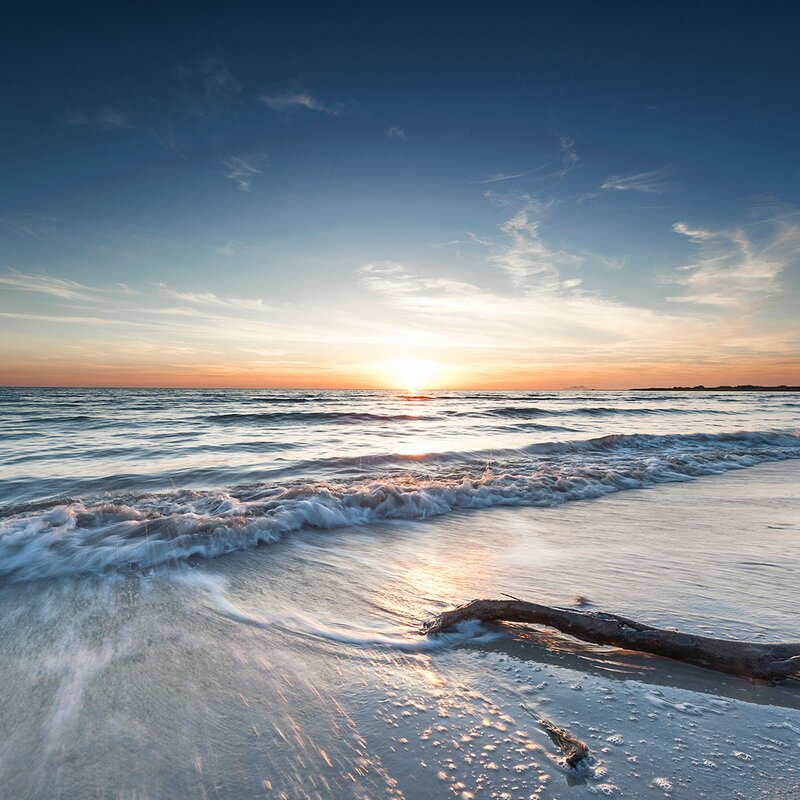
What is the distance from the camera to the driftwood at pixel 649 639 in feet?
7.47

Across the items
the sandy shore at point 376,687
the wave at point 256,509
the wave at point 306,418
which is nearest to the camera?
the sandy shore at point 376,687

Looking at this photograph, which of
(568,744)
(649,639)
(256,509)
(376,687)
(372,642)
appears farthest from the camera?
(256,509)

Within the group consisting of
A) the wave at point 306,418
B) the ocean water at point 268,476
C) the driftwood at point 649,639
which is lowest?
the ocean water at point 268,476

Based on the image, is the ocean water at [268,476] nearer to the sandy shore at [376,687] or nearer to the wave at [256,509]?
the wave at [256,509]

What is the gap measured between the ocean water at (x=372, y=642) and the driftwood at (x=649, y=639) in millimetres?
68

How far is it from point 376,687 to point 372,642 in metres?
0.48

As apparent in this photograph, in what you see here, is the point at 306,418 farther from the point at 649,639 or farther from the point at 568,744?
the point at 568,744

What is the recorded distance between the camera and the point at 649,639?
8.21 ft

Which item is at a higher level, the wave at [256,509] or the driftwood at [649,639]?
the driftwood at [649,639]

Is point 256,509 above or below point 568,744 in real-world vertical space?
below

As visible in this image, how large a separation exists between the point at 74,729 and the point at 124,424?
19.4 metres

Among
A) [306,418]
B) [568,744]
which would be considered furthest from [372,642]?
[306,418]

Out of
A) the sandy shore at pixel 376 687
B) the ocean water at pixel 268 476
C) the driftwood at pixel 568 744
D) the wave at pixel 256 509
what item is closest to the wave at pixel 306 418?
the ocean water at pixel 268 476

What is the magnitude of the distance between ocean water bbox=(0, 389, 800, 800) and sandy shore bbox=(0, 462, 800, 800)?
0.01 meters
